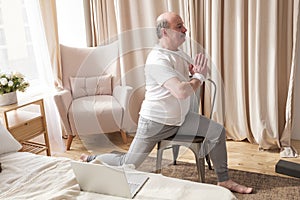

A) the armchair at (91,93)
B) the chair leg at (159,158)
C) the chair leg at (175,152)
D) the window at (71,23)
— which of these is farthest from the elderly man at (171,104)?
the window at (71,23)

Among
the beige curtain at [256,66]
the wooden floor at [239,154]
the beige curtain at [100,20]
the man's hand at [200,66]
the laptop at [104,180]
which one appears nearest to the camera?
the laptop at [104,180]

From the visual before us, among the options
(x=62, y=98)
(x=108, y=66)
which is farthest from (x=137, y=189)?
(x=108, y=66)

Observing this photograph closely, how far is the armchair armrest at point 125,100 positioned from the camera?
100 inches

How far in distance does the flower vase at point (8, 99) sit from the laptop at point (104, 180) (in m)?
1.28

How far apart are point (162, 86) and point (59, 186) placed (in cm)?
81

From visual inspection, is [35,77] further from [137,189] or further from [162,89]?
[137,189]

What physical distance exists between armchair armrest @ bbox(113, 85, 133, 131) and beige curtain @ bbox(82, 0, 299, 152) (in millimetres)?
60

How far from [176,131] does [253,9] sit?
1255 mm

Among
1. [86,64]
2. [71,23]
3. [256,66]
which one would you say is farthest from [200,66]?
[71,23]

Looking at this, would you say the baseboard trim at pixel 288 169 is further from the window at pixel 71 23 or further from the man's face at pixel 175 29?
the window at pixel 71 23

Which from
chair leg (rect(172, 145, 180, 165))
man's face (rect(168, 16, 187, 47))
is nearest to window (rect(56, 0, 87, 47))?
chair leg (rect(172, 145, 180, 165))

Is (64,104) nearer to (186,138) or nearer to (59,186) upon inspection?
(186,138)

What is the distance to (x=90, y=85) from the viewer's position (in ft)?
10.3

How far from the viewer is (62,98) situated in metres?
2.83
